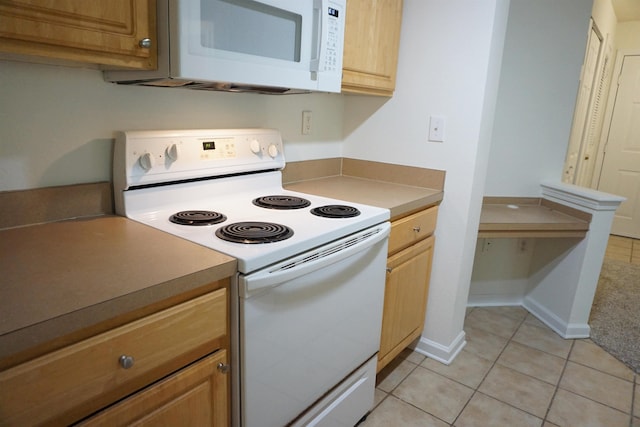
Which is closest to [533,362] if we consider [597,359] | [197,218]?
[597,359]

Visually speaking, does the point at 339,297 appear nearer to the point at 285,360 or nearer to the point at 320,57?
the point at 285,360

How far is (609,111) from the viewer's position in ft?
15.4

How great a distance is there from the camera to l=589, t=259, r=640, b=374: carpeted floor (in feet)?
7.92

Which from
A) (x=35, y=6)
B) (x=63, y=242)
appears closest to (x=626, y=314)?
(x=63, y=242)

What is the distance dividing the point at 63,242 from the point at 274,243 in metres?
0.55

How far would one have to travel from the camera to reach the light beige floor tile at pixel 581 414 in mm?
1811

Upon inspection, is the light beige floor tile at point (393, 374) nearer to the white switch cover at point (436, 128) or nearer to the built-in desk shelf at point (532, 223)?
the built-in desk shelf at point (532, 223)

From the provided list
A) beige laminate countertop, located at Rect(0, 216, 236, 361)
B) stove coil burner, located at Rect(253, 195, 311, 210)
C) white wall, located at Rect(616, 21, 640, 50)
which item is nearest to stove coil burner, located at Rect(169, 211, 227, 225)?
beige laminate countertop, located at Rect(0, 216, 236, 361)

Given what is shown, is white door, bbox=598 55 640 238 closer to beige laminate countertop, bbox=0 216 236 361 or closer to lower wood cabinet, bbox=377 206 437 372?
lower wood cabinet, bbox=377 206 437 372

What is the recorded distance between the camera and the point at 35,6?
893mm

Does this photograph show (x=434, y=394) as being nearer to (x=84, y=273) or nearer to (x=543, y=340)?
(x=543, y=340)

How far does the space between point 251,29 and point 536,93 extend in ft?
7.19

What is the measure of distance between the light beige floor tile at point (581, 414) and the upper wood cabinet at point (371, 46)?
5.63 ft

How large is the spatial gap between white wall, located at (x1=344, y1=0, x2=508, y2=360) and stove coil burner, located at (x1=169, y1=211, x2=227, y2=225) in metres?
1.15
